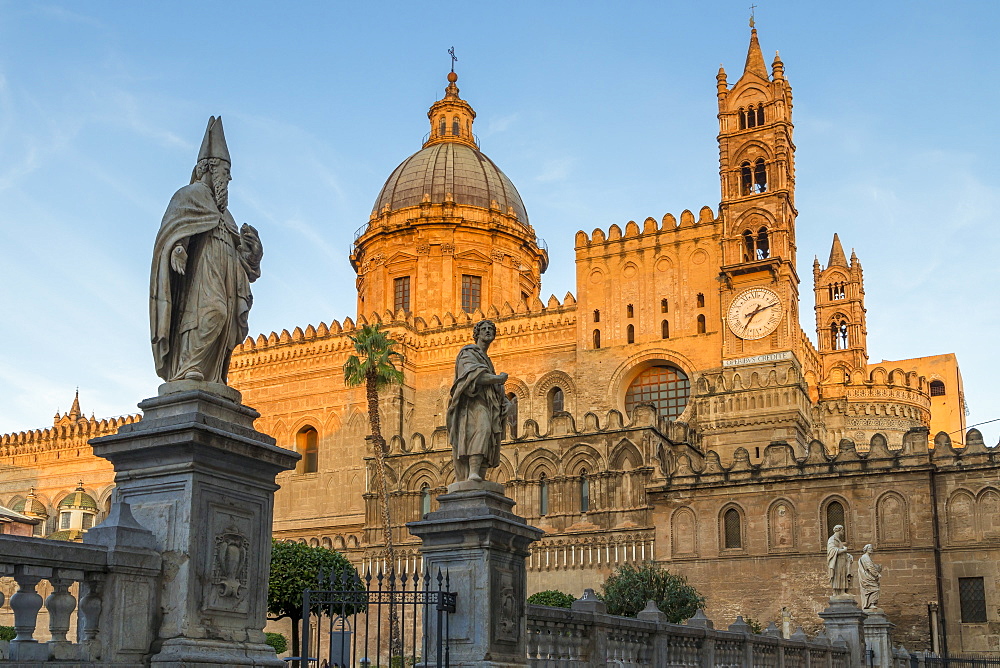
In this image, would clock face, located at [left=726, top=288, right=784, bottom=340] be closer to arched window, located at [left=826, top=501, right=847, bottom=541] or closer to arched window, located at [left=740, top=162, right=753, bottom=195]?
arched window, located at [left=740, top=162, right=753, bottom=195]

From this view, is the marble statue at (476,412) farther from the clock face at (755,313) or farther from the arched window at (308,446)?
the arched window at (308,446)

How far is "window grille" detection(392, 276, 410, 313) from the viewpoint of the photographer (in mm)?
55809

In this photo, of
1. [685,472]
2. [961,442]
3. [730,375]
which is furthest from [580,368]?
[961,442]

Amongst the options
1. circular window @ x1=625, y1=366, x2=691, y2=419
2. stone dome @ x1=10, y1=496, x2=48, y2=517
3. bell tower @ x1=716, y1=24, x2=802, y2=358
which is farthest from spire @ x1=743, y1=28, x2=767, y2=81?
stone dome @ x1=10, y1=496, x2=48, y2=517

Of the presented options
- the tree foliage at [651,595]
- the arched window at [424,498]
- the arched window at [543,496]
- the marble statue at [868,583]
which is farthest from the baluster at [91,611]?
the arched window at [424,498]

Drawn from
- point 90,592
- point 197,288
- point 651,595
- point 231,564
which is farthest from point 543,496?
point 90,592

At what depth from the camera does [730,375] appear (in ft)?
144

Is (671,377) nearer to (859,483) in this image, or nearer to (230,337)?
(859,483)

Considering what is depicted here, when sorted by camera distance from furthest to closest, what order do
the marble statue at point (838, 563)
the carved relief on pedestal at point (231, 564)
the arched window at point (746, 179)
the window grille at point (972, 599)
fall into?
the arched window at point (746, 179) < the window grille at point (972, 599) < the marble statue at point (838, 563) < the carved relief on pedestal at point (231, 564)

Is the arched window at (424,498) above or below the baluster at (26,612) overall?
above

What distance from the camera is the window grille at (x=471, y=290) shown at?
183 feet

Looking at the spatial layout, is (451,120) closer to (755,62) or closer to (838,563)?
(755,62)

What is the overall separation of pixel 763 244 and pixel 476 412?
1439 inches

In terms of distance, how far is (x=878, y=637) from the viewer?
1006 inches
